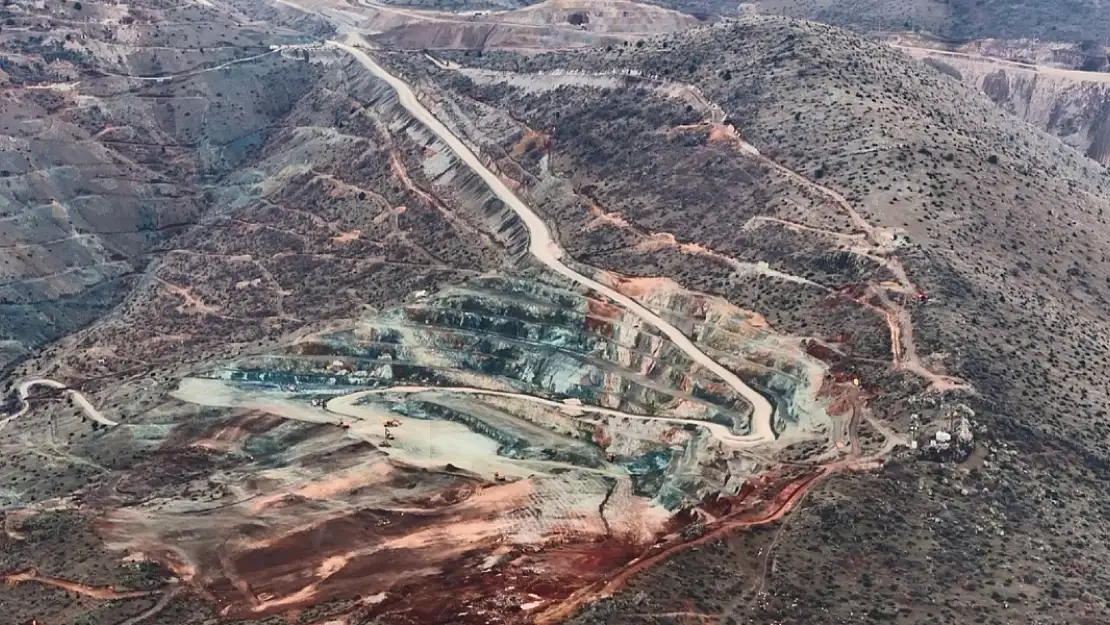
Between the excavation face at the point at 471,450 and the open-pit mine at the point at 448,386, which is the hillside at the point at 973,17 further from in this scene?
the excavation face at the point at 471,450

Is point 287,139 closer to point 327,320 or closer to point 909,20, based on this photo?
point 327,320

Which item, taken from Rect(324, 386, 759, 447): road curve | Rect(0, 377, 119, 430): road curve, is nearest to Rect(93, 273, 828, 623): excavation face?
Rect(324, 386, 759, 447): road curve

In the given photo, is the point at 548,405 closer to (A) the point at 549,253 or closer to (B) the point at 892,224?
(A) the point at 549,253

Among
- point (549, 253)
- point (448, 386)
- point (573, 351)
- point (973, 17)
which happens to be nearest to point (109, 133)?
point (549, 253)

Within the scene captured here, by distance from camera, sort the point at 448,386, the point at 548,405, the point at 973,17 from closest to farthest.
→ the point at 548,405, the point at 448,386, the point at 973,17

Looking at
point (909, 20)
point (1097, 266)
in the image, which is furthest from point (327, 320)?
point (909, 20)
